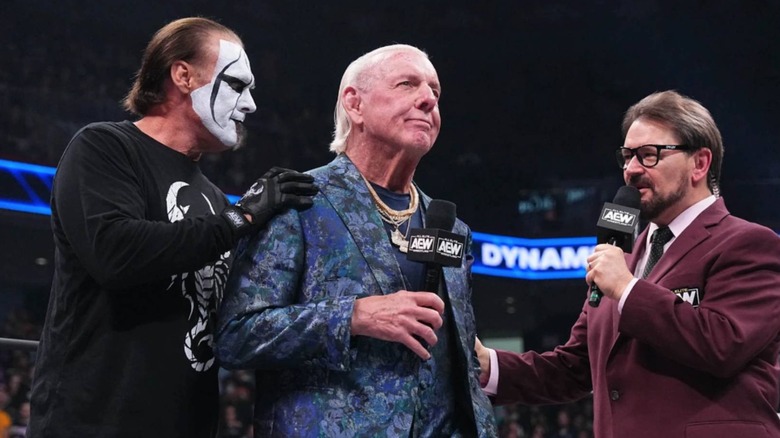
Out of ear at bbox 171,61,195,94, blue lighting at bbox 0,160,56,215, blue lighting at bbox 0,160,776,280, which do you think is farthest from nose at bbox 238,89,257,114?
blue lighting at bbox 0,160,776,280

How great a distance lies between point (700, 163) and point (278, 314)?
1.12 meters

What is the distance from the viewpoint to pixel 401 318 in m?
1.54

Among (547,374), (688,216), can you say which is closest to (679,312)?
(688,216)

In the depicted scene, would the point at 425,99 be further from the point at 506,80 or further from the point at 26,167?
the point at 506,80

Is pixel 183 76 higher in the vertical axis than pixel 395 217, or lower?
higher

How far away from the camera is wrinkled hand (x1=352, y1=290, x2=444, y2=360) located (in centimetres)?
154

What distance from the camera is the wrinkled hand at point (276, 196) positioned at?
5.50ft

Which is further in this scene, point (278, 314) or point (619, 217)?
point (619, 217)

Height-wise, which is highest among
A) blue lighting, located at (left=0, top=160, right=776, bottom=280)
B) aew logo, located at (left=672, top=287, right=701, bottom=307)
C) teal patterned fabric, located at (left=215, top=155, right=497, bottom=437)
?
blue lighting, located at (left=0, top=160, right=776, bottom=280)

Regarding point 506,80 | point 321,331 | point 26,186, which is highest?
point 506,80

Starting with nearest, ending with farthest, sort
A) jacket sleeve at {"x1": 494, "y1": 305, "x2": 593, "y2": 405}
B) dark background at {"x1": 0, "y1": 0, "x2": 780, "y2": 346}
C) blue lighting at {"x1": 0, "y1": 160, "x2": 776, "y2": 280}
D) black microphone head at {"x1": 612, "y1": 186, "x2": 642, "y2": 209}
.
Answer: black microphone head at {"x1": 612, "y1": 186, "x2": 642, "y2": 209}, jacket sleeve at {"x1": 494, "y1": 305, "x2": 593, "y2": 405}, dark background at {"x1": 0, "y1": 0, "x2": 780, "y2": 346}, blue lighting at {"x1": 0, "y1": 160, "x2": 776, "y2": 280}

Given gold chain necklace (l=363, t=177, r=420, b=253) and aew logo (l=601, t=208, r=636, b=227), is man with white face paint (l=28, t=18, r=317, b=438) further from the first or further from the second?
aew logo (l=601, t=208, r=636, b=227)

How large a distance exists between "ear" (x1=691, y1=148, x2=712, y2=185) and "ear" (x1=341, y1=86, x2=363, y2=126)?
2.64 ft

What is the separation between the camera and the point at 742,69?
14.4 meters
